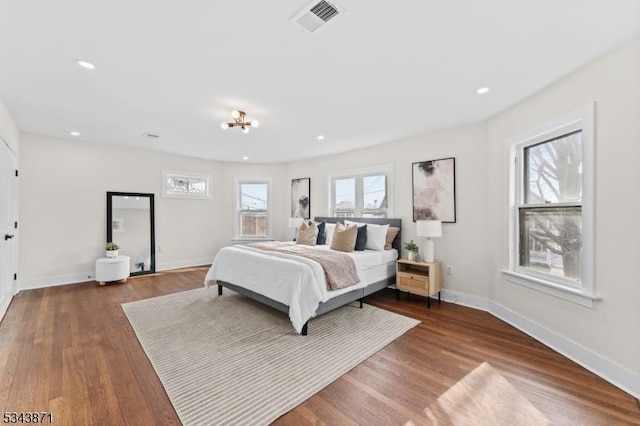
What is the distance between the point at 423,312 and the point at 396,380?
163cm

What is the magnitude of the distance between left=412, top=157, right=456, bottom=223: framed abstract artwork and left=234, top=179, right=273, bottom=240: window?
385 cm

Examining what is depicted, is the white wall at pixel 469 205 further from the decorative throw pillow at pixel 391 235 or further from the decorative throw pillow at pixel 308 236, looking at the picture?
the decorative throw pillow at pixel 308 236

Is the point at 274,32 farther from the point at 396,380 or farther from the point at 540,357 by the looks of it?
the point at 540,357

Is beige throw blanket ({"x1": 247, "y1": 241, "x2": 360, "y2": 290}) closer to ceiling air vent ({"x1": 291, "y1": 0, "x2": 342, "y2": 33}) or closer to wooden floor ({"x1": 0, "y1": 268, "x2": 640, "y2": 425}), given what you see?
wooden floor ({"x1": 0, "y1": 268, "x2": 640, "y2": 425})

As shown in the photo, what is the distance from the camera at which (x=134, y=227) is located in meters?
5.43

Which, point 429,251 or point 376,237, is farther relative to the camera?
point 376,237

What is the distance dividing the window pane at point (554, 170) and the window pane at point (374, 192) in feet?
7.06

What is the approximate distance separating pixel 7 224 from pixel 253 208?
417cm

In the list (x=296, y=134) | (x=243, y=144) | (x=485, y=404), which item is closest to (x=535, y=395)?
(x=485, y=404)

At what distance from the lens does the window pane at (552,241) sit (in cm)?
250

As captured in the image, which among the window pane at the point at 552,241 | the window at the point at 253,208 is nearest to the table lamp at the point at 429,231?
the window pane at the point at 552,241

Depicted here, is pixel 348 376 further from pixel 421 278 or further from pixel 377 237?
pixel 377 237

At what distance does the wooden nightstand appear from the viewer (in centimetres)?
366

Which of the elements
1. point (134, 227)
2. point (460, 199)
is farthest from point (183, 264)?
point (460, 199)
